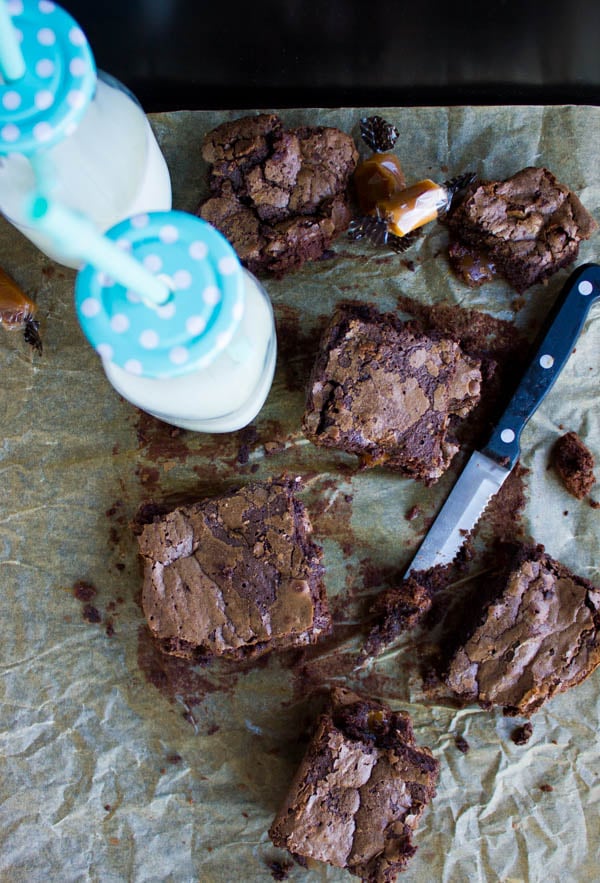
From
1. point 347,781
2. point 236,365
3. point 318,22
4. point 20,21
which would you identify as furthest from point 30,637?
point 318,22

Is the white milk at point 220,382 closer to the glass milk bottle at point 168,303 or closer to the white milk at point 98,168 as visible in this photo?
the glass milk bottle at point 168,303

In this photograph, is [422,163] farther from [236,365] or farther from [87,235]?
[87,235]

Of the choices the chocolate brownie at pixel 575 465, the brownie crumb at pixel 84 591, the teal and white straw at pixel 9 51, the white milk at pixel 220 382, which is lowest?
the brownie crumb at pixel 84 591

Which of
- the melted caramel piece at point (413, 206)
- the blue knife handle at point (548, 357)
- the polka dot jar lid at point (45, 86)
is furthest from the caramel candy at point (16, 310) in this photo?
the blue knife handle at point (548, 357)

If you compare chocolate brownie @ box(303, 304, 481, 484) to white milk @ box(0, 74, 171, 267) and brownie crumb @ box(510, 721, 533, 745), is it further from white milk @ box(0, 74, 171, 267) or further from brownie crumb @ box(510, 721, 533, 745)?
brownie crumb @ box(510, 721, 533, 745)

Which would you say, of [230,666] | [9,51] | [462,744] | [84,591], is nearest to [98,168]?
[9,51]

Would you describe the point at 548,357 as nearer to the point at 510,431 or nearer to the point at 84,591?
the point at 510,431
